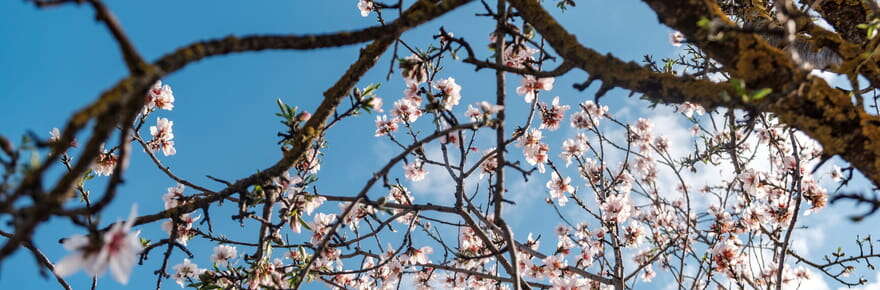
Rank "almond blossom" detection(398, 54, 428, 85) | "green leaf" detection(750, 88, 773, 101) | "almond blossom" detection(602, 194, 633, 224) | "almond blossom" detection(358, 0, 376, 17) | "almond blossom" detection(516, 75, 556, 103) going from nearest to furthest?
"green leaf" detection(750, 88, 773, 101)
"almond blossom" detection(398, 54, 428, 85)
"almond blossom" detection(516, 75, 556, 103)
"almond blossom" detection(602, 194, 633, 224)
"almond blossom" detection(358, 0, 376, 17)

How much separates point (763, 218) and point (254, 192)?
369 cm

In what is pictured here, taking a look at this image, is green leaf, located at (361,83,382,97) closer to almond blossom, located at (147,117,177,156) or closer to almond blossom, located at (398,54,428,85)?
almond blossom, located at (398,54,428,85)

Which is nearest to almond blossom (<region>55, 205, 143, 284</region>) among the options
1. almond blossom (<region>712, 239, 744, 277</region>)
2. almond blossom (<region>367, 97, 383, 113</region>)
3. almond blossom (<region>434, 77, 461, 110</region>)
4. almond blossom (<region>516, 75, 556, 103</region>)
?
almond blossom (<region>367, 97, 383, 113</region>)

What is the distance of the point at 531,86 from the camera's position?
2.42 meters

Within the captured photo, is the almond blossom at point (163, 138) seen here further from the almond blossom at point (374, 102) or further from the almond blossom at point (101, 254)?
the almond blossom at point (101, 254)

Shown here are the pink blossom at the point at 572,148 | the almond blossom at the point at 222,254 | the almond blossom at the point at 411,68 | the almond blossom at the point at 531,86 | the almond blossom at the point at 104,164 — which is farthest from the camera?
the pink blossom at the point at 572,148

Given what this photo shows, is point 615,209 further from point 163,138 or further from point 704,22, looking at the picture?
point 163,138

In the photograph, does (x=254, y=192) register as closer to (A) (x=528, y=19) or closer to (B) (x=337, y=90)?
(B) (x=337, y=90)

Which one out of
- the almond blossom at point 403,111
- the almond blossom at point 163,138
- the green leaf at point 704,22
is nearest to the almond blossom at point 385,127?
the almond blossom at point 403,111

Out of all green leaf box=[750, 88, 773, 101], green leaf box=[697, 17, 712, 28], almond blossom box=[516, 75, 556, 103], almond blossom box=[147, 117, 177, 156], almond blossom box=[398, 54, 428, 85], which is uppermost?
almond blossom box=[147, 117, 177, 156]

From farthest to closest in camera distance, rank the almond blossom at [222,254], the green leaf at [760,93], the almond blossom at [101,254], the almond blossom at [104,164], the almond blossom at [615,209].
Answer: the almond blossom at [615,209] < the almond blossom at [222,254] < the almond blossom at [104,164] < the green leaf at [760,93] < the almond blossom at [101,254]

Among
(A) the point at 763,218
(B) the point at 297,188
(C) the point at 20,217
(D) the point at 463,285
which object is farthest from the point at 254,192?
(A) the point at 763,218

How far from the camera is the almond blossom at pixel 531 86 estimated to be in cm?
234

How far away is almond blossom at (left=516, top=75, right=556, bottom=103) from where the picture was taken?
234 cm
